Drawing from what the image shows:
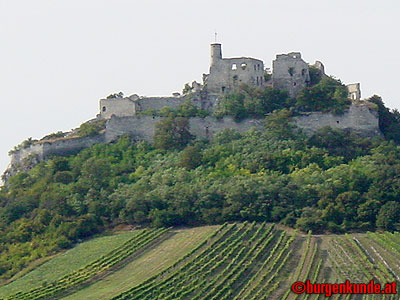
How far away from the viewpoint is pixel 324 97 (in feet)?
207

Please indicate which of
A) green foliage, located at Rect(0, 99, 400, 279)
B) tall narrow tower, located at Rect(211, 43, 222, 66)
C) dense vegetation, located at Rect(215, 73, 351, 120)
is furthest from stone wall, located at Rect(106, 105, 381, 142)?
tall narrow tower, located at Rect(211, 43, 222, 66)

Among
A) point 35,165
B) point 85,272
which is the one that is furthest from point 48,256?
point 35,165

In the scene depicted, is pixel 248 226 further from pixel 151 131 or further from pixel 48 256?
pixel 151 131

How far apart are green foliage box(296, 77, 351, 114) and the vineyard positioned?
1185 cm

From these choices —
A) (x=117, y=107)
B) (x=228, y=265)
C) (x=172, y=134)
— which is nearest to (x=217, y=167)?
(x=172, y=134)

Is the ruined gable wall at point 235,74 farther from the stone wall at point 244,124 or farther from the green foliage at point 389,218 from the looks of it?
the green foliage at point 389,218

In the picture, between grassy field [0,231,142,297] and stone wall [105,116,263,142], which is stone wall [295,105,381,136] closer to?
stone wall [105,116,263,142]

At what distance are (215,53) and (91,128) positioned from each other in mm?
7879

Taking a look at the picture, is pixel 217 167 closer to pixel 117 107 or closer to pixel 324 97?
pixel 324 97

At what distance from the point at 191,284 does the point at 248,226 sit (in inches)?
291

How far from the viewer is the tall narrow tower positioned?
6562 cm

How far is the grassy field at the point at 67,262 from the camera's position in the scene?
160ft

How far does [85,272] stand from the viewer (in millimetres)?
48500

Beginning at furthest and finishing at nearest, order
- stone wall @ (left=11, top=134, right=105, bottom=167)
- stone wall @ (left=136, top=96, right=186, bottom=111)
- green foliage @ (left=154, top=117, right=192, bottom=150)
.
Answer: stone wall @ (left=136, top=96, right=186, bottom=111)
stone wall @ (left=11, top=134, right=105, bottom=167)
green foliage @ (left=154, top=117, right=192, bottom=150)
